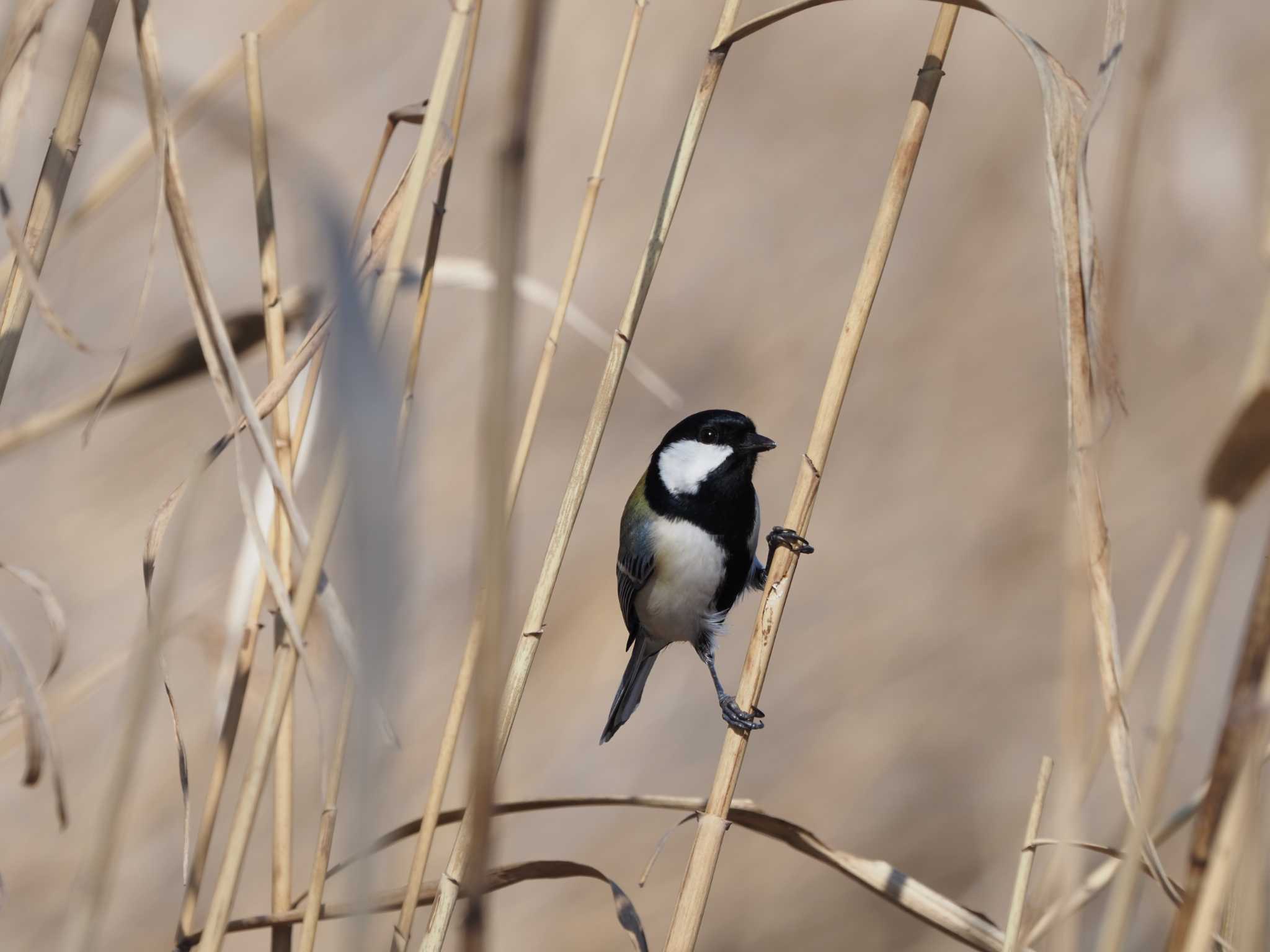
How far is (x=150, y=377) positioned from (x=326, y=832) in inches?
23.5

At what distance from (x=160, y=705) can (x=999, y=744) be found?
2505 millimetres

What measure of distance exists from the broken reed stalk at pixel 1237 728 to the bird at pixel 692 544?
1642 millimetres

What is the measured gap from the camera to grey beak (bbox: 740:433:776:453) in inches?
91.2

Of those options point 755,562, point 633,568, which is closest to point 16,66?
point 633,568

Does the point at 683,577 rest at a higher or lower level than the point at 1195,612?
lower

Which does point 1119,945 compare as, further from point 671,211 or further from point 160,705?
point 160,705

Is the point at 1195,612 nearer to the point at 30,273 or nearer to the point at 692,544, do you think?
the point at 30,273

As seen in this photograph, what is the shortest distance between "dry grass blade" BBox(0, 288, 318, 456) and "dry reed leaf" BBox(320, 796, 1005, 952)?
614 millimetres

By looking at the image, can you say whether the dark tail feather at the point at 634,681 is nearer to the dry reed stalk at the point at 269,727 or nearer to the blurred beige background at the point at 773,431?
the blurred beige background at the point at 773,431

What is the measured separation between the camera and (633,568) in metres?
2.66

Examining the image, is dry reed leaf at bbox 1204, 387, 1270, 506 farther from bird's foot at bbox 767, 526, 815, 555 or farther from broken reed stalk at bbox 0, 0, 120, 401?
broken reed stalk at bbox 0, 0, 120, 401

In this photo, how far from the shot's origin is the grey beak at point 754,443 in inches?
91.2

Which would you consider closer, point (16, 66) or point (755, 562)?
point (16, 66)

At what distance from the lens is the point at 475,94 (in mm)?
3469
